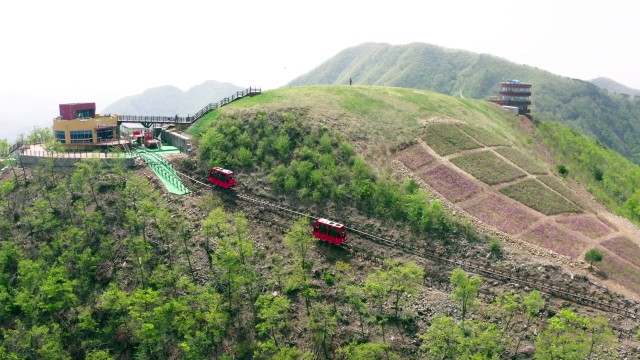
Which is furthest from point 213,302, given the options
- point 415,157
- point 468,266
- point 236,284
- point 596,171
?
point 596,171

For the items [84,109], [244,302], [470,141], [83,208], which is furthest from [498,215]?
[84,109]

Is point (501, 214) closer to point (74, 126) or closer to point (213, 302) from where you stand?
point (213, 302)

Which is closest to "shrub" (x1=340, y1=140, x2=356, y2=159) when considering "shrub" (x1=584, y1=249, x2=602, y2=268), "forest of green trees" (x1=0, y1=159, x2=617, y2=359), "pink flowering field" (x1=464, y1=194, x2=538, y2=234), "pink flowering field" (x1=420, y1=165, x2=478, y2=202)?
"pink flowering field" (x1=420, y1=165, x2=478, y2=202)

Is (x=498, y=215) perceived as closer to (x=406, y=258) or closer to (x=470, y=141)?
(x=406, y=258)

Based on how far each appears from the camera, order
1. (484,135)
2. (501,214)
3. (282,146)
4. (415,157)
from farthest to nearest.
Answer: (484,135) → (415,157) → (282,146) → (501,214)

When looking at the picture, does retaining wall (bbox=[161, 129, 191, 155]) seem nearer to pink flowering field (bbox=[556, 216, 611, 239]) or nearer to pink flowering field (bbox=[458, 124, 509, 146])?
pink flowering field (bbox=[458, 124, 509, 146])

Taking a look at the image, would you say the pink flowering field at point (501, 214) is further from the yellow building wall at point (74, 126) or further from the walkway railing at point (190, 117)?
the yellow building wall at point (74, 126)
